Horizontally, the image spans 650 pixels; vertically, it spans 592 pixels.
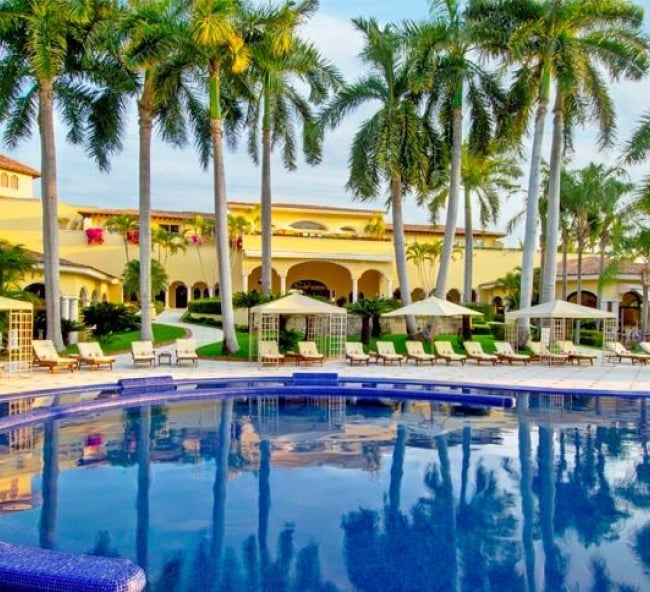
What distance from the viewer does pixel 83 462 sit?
9.96 m

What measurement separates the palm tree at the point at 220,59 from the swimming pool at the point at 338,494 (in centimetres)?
803

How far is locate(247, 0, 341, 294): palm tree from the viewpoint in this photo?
21203 millimetres

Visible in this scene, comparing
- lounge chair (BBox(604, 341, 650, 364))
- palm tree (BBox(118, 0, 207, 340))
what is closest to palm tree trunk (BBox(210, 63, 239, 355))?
palm tree (BBox(118, 0, 207, 340))

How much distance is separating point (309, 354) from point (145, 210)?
7089mm

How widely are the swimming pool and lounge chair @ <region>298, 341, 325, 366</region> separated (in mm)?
6934

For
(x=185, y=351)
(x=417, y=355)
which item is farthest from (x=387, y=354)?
(x=185, y=351)

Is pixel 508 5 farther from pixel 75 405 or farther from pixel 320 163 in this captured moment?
pixel 75 405

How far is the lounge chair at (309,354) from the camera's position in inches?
846

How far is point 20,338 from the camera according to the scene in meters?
18.2

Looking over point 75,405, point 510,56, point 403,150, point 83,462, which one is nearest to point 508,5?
point 510,56

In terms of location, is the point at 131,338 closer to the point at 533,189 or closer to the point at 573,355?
the point at 533,189

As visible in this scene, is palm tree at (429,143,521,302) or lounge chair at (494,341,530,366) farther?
palm tree at (429,143,521,302)

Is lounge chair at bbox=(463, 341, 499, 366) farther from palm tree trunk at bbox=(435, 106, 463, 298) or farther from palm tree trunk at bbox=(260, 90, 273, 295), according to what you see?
palm tree trunk at bbox=(260, 90, 273, 295)

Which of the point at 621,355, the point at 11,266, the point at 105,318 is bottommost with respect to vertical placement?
the point at 621,355
